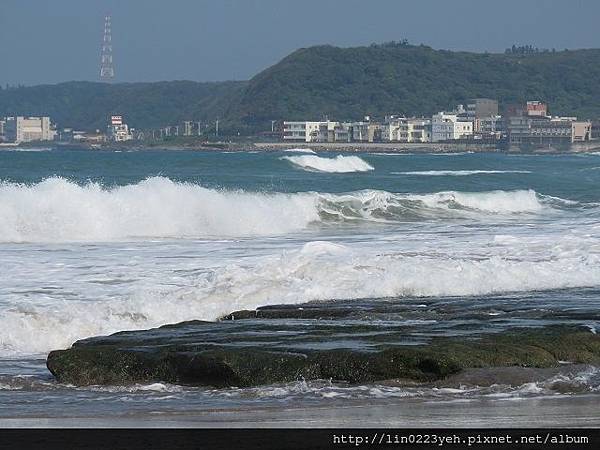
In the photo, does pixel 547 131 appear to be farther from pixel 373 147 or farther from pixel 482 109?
pixel 373 147

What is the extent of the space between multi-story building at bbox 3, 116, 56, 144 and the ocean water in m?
157

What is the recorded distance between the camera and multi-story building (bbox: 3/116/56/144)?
191125 millimetres

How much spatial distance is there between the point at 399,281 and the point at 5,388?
660 cm

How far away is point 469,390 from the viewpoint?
977cm

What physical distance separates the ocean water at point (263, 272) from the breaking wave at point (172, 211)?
0.06m

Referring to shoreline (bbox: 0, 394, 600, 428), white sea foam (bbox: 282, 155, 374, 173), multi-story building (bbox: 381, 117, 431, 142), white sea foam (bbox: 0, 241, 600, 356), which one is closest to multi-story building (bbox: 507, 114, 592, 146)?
multi-story building (bbox: 381, 117, 431, 142)

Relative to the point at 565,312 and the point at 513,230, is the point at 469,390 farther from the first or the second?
the point at 513,230

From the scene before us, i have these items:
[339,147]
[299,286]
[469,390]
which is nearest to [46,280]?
[299,286]

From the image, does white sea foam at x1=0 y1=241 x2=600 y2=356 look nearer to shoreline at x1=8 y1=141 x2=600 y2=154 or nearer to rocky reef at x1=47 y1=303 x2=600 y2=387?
rocky reef at x1=47 y1=303 x2=600 y2=387


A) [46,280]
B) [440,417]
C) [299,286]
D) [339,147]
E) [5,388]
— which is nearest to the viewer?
[440,417]

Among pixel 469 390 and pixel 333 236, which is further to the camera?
pixel 333 236

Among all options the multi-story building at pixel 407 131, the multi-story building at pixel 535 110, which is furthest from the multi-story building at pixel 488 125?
the multi-story building at pixel 407 131

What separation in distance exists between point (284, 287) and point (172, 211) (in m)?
15.1

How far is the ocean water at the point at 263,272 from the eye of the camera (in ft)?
32.2
